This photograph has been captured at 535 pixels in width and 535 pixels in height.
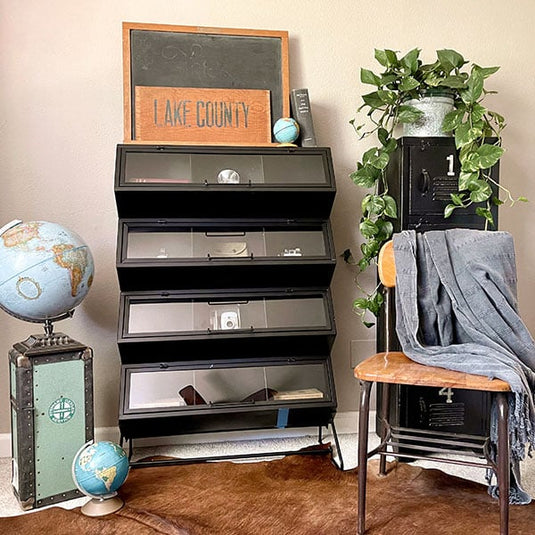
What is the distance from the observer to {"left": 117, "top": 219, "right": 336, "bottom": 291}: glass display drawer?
7.96 feet

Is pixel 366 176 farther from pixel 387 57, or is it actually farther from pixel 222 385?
pixel 222 385

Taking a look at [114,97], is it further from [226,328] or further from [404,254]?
[404,254]

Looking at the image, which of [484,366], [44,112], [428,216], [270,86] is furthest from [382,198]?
[44,112]

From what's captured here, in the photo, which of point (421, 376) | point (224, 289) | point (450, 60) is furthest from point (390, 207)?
point (421, 376)

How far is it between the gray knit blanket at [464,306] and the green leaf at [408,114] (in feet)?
1.77

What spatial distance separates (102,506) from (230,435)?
848mm

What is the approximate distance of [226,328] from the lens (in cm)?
251

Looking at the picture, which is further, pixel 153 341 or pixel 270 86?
pixel 270 86

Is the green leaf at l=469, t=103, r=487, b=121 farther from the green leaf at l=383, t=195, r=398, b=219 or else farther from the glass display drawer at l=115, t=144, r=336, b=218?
the glass display drawer at l=115, t=144, r=336, b=218

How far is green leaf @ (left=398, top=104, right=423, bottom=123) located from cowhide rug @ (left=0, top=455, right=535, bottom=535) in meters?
1.39

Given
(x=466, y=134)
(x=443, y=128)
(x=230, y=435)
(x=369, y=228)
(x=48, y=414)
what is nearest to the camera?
(x=48, y=414)

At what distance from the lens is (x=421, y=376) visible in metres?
1.90

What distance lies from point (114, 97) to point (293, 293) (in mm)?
1156

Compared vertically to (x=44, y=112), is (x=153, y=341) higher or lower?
lower
